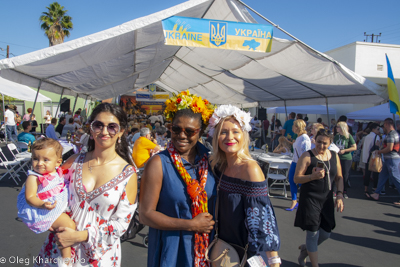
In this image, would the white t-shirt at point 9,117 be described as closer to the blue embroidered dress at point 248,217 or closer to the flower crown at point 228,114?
the flower crown at point 228,114

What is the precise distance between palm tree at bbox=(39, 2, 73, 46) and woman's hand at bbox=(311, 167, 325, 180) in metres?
26.2

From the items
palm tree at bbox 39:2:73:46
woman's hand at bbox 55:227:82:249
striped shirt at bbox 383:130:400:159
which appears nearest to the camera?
woman's hand at bbox 55:227:82:249

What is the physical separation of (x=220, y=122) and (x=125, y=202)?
833mm

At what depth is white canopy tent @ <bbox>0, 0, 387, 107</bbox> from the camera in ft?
Result: 15.7

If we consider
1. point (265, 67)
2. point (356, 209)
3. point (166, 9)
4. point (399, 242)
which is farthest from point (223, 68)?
point (399, 242)

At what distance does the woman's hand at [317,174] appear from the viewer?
2.86m

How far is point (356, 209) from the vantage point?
548cm

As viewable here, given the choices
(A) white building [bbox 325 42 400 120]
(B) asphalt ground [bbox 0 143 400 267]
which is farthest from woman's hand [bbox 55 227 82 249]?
(A) white building [bbox 325 42 400 120]

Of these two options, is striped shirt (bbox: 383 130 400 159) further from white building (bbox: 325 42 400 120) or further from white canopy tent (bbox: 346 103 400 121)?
white building (bbox: 325 42 400 120)

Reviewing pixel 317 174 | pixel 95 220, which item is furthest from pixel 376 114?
pixel 95 220

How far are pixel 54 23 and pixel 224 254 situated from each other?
27959 mm

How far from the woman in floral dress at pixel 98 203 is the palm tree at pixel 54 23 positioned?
85.4 ft

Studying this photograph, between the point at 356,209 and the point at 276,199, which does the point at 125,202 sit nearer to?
the point at 276,199

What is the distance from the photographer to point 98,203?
162 cm
